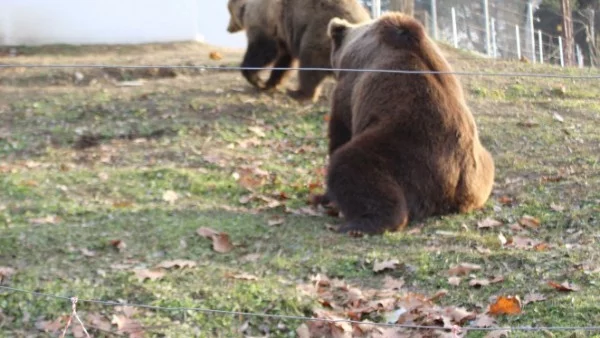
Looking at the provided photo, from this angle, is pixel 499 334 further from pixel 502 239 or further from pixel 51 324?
pixel 51 324

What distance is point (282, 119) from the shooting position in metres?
11.9

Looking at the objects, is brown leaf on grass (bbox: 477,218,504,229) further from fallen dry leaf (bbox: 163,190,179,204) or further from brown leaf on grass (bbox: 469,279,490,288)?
fallen dry leaf (bbox: 163,190,179,204)

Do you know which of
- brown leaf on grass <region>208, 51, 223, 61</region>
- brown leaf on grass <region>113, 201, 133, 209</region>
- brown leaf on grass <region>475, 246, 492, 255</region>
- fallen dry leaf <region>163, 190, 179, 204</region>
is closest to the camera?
brown leaf on grass <region>475, 246, 492, 255</region>

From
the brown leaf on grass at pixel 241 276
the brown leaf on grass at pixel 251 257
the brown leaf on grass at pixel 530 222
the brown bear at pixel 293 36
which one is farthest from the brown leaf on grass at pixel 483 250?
the brown bear at pixel 293 36

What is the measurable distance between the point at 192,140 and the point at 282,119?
4.65ft

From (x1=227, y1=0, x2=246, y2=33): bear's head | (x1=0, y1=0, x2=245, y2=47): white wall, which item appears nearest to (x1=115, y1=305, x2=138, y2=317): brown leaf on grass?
(x1=227, y1=0, x2=246, y2=33): bear's head

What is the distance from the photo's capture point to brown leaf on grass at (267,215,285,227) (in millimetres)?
7887

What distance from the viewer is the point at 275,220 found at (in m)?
8.00

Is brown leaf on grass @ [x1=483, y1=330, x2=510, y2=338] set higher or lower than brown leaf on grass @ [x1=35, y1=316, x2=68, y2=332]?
lower

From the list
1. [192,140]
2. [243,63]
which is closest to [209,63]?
[243,63]

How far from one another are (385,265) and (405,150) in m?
1.48

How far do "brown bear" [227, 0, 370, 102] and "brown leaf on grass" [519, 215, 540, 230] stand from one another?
13.9 ft

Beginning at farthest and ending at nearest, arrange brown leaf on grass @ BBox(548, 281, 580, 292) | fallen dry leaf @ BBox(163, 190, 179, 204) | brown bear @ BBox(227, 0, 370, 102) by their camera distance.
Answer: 1. brown bear @ BBox(227, 0, 370, 102)
2. fallen dry leaf @ BBox(163, 190, 179, 204)
3. brown leaf on grass @ BBox(548, 281, 580, 292)

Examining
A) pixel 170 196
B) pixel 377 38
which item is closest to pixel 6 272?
pixel 170 196
